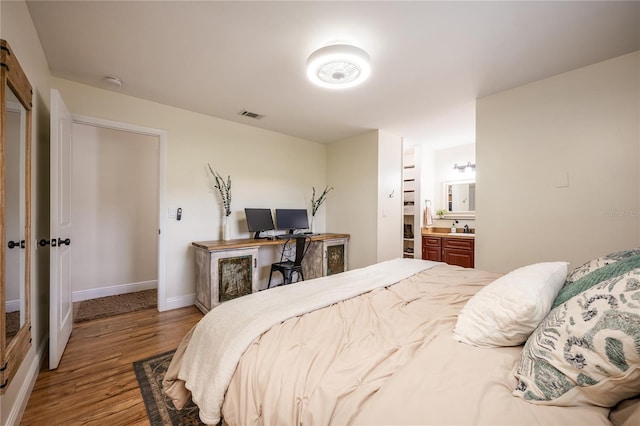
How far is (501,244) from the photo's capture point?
2699mm

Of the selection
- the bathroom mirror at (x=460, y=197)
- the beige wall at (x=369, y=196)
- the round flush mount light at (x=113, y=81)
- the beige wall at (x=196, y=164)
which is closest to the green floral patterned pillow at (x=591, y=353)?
the beige wall at (x=369, y=196)

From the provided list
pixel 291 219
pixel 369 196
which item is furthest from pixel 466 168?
pixel 291 219

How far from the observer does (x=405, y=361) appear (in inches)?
36.2

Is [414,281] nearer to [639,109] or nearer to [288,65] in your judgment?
[288,65]

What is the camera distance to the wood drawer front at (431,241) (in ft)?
15.4

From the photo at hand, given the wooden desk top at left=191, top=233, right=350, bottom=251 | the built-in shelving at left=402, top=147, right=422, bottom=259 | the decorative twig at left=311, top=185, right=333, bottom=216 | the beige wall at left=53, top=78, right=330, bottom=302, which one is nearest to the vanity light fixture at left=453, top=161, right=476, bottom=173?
the built-in shelving at left=402, top=147, right=422, bottom=259

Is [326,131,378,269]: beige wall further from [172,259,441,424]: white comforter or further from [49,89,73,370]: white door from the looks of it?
[49,89,73,370]: white door

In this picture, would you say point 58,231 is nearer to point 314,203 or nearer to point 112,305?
point 112,305

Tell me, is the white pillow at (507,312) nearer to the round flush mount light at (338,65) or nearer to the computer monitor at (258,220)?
the round flush mount light at (338,65)

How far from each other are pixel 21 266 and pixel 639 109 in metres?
4.33

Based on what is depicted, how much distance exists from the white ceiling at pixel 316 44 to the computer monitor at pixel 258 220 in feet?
4.63

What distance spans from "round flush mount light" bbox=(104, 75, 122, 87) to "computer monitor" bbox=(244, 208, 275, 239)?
1829 mm

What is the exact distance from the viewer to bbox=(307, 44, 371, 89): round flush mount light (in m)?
1.89

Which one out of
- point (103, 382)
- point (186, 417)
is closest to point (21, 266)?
point (103, 382)
